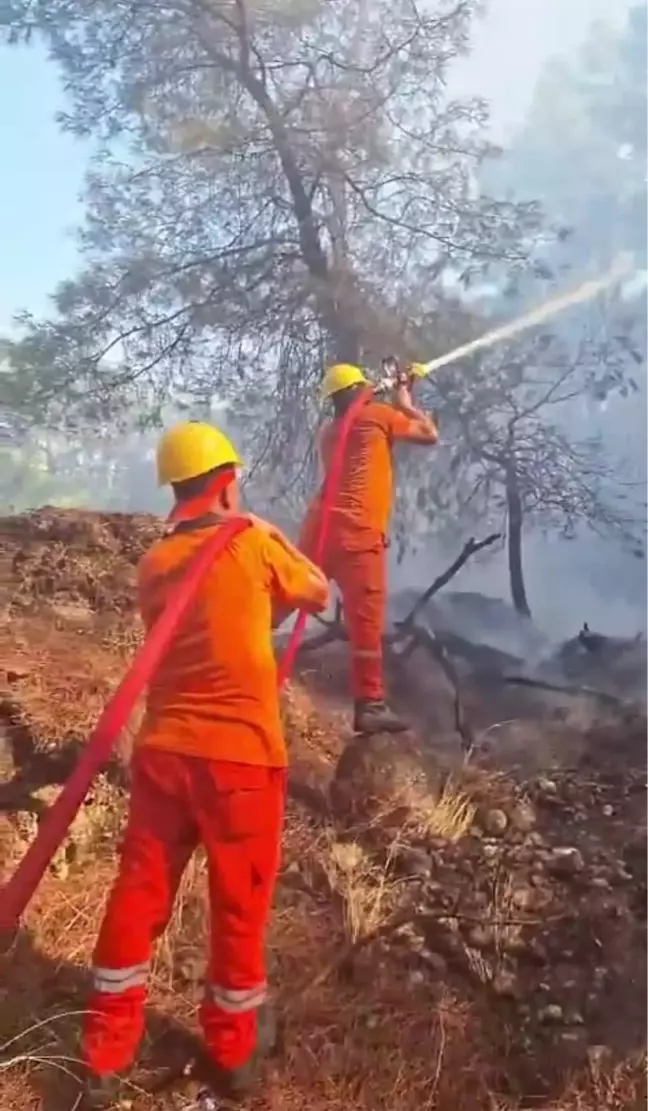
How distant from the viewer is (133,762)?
2.03 meters

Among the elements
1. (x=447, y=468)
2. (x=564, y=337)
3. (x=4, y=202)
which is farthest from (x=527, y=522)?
(x=4, y=202)

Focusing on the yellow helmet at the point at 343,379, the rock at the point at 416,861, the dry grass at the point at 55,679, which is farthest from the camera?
the yellow helmet at the point at 343,379

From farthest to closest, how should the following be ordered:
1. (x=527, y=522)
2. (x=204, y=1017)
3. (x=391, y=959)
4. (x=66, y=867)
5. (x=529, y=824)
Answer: (x=527, y=522) < (x=529, y=824) < (x=66, y=867) < (x=391, y=959) < (x=204, y=1017)

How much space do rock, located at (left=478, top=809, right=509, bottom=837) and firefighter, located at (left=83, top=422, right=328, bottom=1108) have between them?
734 millimetres

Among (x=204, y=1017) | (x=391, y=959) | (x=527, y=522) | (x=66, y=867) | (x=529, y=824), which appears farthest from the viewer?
(x=527, y=522)

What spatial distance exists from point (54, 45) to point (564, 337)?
187cm

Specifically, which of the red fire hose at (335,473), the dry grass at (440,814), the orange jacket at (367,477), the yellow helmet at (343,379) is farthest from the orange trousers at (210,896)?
the yellow helmet at (343,379)

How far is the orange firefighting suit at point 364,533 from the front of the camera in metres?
2.75

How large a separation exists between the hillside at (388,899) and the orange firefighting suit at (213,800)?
0.16 m

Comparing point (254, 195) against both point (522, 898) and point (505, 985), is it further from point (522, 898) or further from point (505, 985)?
point (505, 985)

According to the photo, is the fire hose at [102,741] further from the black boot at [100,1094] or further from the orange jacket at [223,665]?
the black boot at [100,1094]

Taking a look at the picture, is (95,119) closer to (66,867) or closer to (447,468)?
(447,468)

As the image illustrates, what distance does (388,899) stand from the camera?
2352mm

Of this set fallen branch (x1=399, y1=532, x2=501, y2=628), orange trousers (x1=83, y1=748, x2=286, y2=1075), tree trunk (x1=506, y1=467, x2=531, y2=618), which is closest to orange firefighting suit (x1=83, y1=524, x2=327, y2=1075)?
orange trousers (x1=83, y1=748, x2=286, y2=1075)
